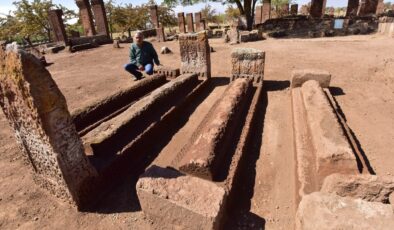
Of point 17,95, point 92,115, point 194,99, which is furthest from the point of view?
point 194,99

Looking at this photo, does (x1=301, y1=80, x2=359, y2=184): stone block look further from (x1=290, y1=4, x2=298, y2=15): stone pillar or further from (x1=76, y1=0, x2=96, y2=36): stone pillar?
(x1=290, y1=4, x2=298, y2=15): stone pillar

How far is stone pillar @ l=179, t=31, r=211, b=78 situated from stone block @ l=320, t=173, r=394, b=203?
15.7 feet

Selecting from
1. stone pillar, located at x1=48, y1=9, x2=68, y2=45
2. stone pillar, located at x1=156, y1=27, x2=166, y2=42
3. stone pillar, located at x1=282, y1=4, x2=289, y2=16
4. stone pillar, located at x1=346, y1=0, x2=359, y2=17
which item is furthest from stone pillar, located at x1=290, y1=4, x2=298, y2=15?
stone pillar, located at x1=48, y1=9, x2=68, y2=45

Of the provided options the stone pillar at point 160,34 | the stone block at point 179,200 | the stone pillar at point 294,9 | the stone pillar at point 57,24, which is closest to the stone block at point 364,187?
the stone block at point 179,200

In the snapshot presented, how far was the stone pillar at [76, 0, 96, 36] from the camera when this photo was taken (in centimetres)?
1738

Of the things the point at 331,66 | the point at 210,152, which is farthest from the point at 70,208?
the point at 331,66

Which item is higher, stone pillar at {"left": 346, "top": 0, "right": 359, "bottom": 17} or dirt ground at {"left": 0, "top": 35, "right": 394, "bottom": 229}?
stone pillar at {"left": 346, "top": 0, "right": 359, "bottom": 17}

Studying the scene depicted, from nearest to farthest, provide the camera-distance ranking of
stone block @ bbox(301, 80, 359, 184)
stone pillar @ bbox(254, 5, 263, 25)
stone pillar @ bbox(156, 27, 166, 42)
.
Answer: stone block @ bbox(301, 80, 359, 184) → stone pillar @ bbox(156, 27, 166, 42) → stone pillar @ bbox(254, 5, 263, 25)

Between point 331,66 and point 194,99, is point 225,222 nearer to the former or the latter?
point 194,99

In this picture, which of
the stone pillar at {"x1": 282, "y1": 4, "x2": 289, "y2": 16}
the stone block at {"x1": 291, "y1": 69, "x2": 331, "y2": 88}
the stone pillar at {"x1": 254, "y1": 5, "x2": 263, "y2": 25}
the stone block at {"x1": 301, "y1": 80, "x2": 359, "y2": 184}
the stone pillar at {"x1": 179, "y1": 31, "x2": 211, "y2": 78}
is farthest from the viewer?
the stone pillar at {"x1": 282, "y1": 4, "x2": 289, "y2": 16}

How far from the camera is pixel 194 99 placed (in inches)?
217

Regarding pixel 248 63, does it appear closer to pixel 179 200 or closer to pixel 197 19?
pixel 179 200

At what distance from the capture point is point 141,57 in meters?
6.53

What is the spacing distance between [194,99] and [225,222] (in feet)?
11.6
